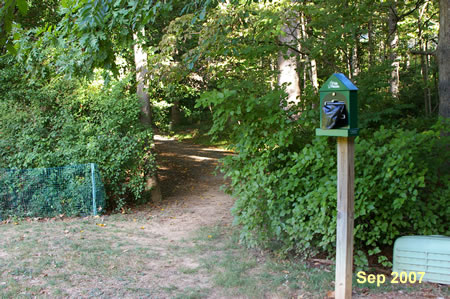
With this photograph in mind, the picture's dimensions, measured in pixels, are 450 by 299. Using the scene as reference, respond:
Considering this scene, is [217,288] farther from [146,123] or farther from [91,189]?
[146,123]

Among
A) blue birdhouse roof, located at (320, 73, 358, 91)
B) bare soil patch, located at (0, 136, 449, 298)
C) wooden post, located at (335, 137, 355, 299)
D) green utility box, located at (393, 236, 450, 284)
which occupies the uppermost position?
blue birdhouse roof, located at (320, 73, 358, 91)

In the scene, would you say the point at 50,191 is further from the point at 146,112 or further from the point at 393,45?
the point at 393,45

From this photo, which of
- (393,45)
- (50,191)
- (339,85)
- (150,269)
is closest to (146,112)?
(50,191)

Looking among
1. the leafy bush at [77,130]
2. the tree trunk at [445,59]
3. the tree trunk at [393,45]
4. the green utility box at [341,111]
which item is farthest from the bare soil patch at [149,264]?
the tree trunk at [393,45]

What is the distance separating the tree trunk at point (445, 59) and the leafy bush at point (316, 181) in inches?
→ 46.6

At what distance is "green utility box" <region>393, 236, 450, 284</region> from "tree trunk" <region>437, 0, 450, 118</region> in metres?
2.66

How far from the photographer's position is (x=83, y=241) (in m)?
6.94

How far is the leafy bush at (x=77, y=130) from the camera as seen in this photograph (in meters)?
9.39

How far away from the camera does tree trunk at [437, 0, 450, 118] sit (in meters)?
6.43

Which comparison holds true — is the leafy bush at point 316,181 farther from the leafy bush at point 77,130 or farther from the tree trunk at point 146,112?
the tree trunk at point 146,112

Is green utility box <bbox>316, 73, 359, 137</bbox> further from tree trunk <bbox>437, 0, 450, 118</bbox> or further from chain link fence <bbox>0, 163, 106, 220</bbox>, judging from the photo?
chain link fence <bbox>0, 163, 106, 220</bbox>

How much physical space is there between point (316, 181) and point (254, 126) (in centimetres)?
126

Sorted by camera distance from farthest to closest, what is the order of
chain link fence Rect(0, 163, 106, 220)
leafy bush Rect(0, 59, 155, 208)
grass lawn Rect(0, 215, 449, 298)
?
leafy bush Rect(0, 59, 155, 208), chain link fence Rect(0, 163, 106, 220), grass lawn Rect(0, 215, 449, 298)

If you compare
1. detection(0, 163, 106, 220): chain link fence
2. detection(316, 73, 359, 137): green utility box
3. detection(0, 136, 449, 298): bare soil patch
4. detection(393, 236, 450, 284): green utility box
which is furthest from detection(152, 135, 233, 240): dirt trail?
detection(316, 73, 359, 137): green utility box
